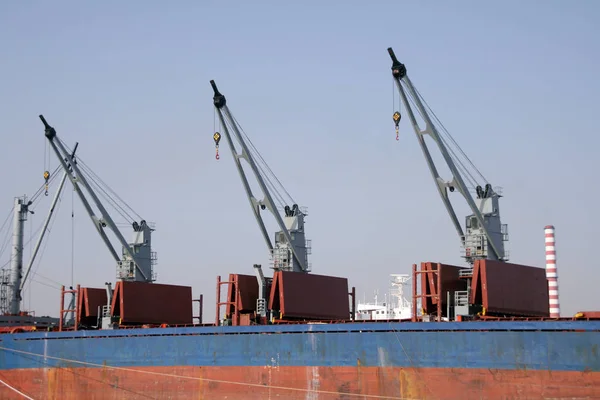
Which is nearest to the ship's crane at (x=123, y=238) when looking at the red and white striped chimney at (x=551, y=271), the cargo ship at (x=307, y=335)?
the cargo ship at (x=307, y=335)

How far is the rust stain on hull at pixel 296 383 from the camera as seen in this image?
31484 millimetres

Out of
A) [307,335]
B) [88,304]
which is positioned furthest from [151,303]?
[307,335]

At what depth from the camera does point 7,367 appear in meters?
49.5

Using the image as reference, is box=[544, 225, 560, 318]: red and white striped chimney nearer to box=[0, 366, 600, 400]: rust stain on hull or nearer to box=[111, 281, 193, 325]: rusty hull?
box=[0, 366, 600, 400]: rust stain on hull

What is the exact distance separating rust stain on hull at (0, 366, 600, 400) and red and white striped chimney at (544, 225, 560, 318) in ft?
60.8

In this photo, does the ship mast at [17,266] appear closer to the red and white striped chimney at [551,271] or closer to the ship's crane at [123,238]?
the ship's crane at [123,238]

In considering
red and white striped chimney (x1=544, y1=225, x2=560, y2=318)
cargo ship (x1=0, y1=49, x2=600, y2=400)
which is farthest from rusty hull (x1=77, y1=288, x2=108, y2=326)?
red and white striped chimney (x1=544, y1=225, x2=560, y2=318)

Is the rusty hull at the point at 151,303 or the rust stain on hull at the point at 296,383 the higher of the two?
the rusty hull at the point at 151,303

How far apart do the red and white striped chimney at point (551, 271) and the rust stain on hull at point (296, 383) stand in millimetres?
18547

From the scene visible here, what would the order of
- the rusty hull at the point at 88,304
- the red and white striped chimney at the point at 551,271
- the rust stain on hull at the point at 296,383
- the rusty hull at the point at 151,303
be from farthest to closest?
1. the red and white striped chimney at the point at 551,271
2. the rusty hull at the point at 88,304
3. the rusty hull at the point at 151,303
4. the rust stain on hull at the point at 296,383

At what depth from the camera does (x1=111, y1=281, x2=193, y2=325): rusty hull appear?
47.1 metres

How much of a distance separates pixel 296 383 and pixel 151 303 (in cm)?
1441

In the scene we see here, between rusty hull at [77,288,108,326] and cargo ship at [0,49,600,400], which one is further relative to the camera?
rusty hull at [77,288,108,326]

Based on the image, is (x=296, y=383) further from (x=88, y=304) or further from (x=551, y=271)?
(x=551, y=271)
